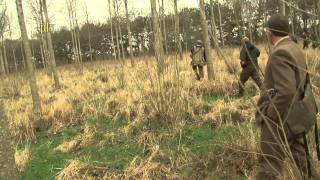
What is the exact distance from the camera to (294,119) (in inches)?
137

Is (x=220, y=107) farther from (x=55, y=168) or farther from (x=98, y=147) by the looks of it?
(x=55, y=168)

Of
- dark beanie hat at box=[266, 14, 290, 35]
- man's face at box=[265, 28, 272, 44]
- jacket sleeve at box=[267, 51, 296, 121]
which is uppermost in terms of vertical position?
dark beanie hat at box=[266, 14, 290, 35]

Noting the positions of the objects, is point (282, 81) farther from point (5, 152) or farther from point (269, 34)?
point (5, 152)

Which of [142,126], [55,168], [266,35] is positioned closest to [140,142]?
[142,126]

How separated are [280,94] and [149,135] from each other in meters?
3.95

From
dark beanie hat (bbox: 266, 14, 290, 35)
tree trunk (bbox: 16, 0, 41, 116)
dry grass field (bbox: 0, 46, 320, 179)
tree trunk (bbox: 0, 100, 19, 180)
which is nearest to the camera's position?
dark beanie hat (bbox: 266, 14, 290, 35)

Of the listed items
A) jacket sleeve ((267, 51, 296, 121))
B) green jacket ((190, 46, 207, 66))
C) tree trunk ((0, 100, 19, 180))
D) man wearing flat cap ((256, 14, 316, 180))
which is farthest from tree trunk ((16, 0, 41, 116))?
Answer: jacket sleeve ((267, 51, 296, 121))

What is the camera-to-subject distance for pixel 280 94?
350 centimetres

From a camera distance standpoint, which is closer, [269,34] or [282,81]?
[282,81]

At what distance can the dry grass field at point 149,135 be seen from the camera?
5.86 meters

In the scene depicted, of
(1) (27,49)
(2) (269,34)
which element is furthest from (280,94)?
(1) (27,49)

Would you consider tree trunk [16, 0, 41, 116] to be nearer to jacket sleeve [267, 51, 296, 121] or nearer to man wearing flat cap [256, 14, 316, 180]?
man wearing flat cap [256, 14, 316, 180]

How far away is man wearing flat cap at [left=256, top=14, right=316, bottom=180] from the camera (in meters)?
3.47

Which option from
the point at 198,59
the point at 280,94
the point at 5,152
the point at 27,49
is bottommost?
the point at 198,59
